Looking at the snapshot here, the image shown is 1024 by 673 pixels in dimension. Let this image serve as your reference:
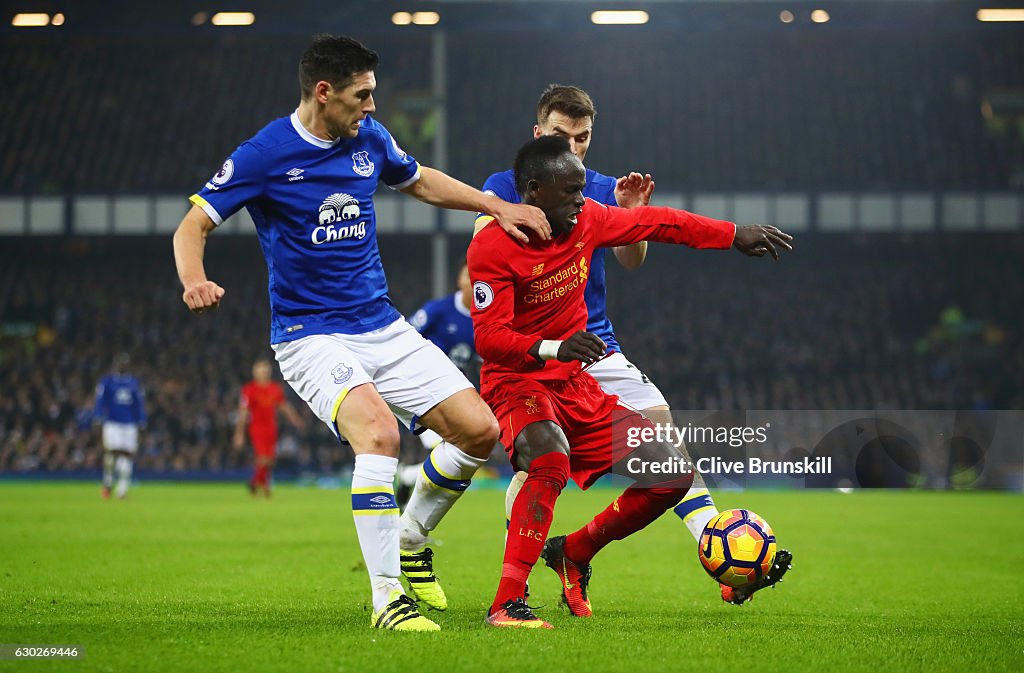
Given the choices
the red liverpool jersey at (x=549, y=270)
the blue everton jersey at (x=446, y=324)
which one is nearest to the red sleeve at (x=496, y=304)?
the red liverpool jersey at (x=549, y=270)

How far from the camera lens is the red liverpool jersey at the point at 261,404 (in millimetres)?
18391

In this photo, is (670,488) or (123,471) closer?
(670,488)

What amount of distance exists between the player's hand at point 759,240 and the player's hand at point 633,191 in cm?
70

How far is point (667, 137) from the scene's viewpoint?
34531 mm

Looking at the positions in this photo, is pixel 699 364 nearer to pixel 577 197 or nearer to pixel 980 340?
pixel 980 340

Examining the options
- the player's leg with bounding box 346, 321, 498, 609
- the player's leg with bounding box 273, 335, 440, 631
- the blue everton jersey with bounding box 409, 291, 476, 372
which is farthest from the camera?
the blue everton jersey with bounding box 409, 291, 476, 372

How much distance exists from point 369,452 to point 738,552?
1645 mm

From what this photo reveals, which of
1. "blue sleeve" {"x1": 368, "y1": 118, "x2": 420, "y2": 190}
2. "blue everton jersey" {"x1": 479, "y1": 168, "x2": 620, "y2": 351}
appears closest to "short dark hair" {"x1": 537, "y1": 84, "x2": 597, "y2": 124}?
"blue everton jersey" {"x1": 479, "y1": 168, "x2": 620, "y2": 351}

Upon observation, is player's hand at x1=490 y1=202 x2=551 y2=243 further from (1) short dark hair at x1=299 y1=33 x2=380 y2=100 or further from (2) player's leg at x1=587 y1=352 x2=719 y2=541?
(2) player's leg at x1=587 y1=352 x2=719 y2=541

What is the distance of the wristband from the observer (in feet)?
15.2

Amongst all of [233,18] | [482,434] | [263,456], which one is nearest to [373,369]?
[482,434]

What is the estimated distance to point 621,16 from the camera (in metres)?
28.8

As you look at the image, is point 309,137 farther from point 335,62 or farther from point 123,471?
point 123,471

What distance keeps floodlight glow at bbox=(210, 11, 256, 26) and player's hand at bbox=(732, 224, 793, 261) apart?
25579 mm
